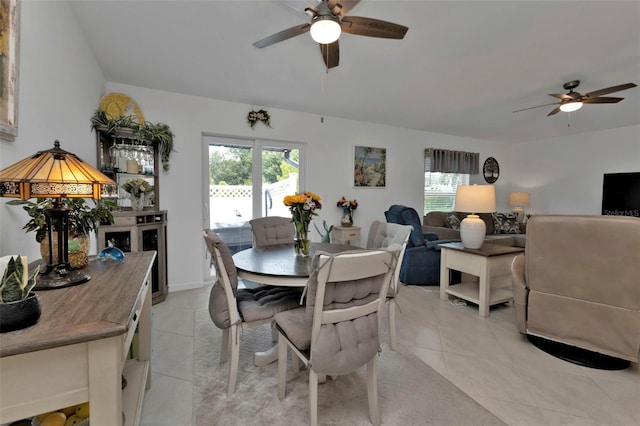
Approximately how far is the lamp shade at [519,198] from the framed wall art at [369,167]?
3384 millimetres

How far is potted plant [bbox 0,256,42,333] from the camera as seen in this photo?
663 millimetres

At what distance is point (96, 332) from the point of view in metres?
0.69

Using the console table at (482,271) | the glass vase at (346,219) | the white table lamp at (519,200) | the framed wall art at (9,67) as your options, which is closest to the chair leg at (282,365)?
the framed wall art at (9,67)

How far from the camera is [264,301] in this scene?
1.88m

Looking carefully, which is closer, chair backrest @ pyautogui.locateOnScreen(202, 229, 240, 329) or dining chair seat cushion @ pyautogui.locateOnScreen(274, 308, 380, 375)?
dining chair seat cushion @ pyautogui.locateOnScreen(274, 308, 380, 375)

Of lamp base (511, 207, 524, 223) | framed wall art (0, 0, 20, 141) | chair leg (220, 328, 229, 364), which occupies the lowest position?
chair leg (220, 328, 229, 364)

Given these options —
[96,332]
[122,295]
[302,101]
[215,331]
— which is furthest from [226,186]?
[96,332]

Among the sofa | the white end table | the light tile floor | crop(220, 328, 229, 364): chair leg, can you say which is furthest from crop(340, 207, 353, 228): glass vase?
crop(220, 328, 229, 364): chair leg

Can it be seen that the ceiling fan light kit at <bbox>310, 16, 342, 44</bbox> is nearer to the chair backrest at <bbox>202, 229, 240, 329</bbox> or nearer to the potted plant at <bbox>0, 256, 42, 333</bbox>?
the chair backrest at <bbox>202, 229, 240, 329</bbox>

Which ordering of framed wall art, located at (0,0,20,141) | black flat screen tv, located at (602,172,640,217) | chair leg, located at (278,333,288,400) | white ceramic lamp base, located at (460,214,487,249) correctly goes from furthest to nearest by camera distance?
black flat screen tv, located at (602,172,640,217), white ceramic lamp base, located at (460,214,487,249), chair leg, located at (278,333,288,400), framed wall art, located at (0,0,20,141)

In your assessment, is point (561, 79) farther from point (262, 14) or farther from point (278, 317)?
point (278, 317)

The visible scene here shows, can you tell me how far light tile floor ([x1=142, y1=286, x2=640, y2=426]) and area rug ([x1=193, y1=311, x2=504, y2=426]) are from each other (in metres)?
0.09

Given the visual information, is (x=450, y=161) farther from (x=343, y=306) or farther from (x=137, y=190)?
(x=137, y=190)

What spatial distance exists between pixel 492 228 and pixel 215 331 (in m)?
5.09
